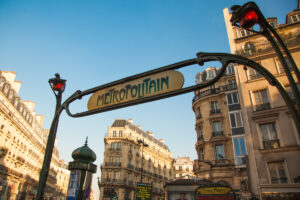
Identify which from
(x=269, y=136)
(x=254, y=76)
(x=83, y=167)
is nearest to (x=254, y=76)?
(x=254, y=76)

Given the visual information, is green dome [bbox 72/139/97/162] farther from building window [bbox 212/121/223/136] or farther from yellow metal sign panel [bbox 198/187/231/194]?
building window [bbox 212/121/223/136]

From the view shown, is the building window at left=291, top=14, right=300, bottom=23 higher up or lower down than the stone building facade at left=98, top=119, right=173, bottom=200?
higher up

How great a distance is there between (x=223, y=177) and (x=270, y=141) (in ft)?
37.1

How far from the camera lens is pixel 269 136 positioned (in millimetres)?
15484

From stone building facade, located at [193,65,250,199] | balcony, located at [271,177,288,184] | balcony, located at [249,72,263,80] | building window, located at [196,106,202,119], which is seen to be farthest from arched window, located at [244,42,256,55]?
building window, located at [196,106,202,119]

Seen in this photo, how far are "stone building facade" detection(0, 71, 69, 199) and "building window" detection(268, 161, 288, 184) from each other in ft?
119

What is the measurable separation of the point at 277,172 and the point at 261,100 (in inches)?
212

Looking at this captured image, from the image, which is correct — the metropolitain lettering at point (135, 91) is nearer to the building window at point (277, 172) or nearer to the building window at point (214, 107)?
the building window at point (277, 172)

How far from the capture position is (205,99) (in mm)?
30812

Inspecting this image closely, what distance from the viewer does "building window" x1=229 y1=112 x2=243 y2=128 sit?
24.8 m

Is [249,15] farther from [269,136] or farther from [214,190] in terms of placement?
[269,136]

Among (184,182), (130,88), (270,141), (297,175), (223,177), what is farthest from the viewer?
(223,177)

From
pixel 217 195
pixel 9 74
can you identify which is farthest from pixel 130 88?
pixel 9 74

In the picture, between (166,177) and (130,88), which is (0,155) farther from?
(166,177)
